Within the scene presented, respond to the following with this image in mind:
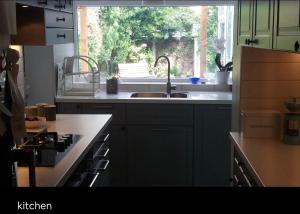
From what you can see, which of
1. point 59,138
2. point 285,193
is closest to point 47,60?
point 59,138

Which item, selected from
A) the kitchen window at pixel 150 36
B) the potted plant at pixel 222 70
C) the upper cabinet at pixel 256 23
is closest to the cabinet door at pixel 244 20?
the upper cabinet at pixel 256 23

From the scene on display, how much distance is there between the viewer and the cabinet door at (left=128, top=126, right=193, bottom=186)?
Result: 4027 millimetres

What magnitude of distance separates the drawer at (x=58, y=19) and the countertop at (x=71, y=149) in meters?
0.70

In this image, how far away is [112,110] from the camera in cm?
403

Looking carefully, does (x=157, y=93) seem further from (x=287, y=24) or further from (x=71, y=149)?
(x=287, y=24)

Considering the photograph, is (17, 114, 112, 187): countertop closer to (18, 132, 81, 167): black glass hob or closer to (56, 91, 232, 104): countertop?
(18, 132, 81, 167): black glass hob

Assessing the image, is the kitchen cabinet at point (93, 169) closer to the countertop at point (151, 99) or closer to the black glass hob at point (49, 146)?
the black glass hob at point (49, 146)

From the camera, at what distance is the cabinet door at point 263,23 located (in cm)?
209

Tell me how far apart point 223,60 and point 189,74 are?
0.40 m

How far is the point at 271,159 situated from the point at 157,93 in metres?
2.27

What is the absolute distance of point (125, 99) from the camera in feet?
13.1

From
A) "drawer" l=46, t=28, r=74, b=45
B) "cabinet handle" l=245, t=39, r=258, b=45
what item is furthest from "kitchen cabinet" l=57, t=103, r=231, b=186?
"cabinet handle" l=245, t=39, r=258, b=45

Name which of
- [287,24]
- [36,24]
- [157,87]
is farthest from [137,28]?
[287,24]

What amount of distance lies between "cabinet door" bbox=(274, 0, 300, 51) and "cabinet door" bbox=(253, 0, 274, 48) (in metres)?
0.10
